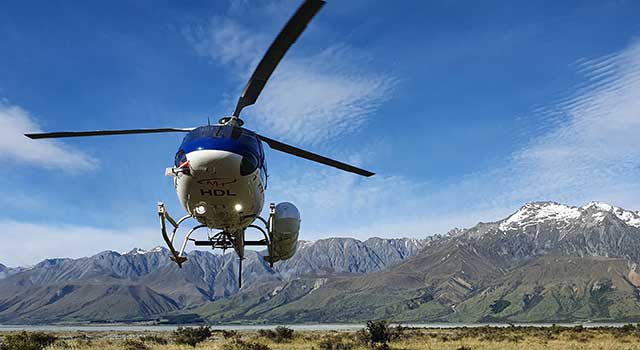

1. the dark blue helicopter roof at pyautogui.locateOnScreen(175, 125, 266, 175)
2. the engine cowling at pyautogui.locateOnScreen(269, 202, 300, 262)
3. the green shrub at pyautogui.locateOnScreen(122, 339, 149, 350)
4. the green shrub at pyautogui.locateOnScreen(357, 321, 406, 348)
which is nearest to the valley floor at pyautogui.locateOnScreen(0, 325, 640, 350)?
the green shrub at pyautogui.locateOnScreen(122, 339, 149, 350)

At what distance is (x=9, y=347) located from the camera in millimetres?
28406

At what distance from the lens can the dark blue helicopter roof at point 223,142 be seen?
10.3 meters

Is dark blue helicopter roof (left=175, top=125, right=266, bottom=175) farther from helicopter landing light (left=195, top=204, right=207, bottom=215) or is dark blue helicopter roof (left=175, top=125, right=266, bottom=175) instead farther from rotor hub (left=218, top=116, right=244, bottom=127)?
helicopter landing light (left=195, top=204, right=207, bottom=215)

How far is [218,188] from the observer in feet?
34.8

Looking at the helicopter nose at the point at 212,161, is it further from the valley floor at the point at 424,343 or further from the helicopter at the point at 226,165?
the valley floor at the point at 424,343

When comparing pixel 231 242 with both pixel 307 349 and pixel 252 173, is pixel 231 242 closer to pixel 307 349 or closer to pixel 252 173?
pixel 252 173

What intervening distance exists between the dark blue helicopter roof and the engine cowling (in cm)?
447

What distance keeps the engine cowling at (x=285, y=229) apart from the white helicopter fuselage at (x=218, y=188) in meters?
3.06

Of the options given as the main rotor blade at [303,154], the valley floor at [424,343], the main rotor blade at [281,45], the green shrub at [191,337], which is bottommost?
the valley floor at [424,343]

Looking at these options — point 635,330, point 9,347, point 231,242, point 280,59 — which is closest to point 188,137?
point 280,59

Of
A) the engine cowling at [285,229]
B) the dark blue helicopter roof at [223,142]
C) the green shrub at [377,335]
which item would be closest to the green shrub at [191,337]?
the green shrub at [377,335]

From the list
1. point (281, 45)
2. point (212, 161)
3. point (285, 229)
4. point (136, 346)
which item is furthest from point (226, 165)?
point (136, 346)

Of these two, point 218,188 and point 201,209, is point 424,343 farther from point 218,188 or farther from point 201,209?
point 218,188

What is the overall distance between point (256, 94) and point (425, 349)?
2817 cm
